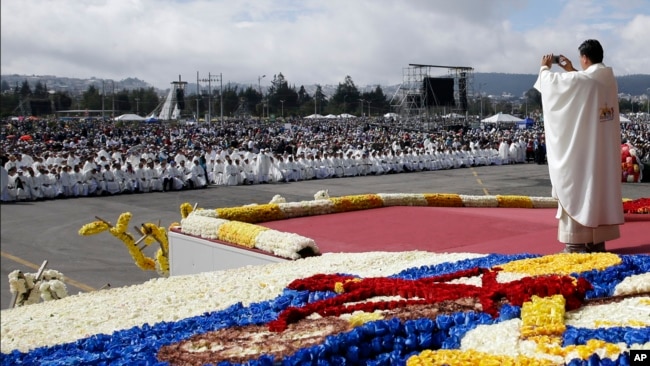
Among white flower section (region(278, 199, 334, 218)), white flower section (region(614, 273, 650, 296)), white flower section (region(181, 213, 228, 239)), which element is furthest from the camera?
white flower section (region(278, 199, 334, 218))

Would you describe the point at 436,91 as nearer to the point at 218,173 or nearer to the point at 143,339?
the point at 218,173

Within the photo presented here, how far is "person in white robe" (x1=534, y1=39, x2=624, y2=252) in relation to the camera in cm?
540

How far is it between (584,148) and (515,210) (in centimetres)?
510

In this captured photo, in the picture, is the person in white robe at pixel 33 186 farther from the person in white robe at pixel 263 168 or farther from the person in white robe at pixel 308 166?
the person in white robe at pixel 308 166

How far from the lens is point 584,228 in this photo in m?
5.50

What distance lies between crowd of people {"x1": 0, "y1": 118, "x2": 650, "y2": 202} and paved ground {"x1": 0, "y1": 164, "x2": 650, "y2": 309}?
3.13 ft

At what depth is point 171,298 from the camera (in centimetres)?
542

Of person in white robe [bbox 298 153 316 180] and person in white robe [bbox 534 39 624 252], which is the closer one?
person in white robe [bbox 534 39 624 252]

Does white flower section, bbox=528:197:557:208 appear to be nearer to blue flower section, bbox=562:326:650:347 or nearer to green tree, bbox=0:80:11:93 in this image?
blue flower section, bbox=562:326:650:347

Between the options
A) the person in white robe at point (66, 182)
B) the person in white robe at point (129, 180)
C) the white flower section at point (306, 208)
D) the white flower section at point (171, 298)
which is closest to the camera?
the white flower section at point (171, 298)

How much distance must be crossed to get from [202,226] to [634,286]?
524 cm

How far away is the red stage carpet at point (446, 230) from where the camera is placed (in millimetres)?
6844

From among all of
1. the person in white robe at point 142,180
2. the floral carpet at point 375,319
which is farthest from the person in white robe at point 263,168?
the floral carpet at point 375,319

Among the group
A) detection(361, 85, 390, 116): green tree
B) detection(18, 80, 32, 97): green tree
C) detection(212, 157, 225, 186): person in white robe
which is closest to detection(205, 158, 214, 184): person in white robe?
detection(212, 157, 225, 186): person in white robe
